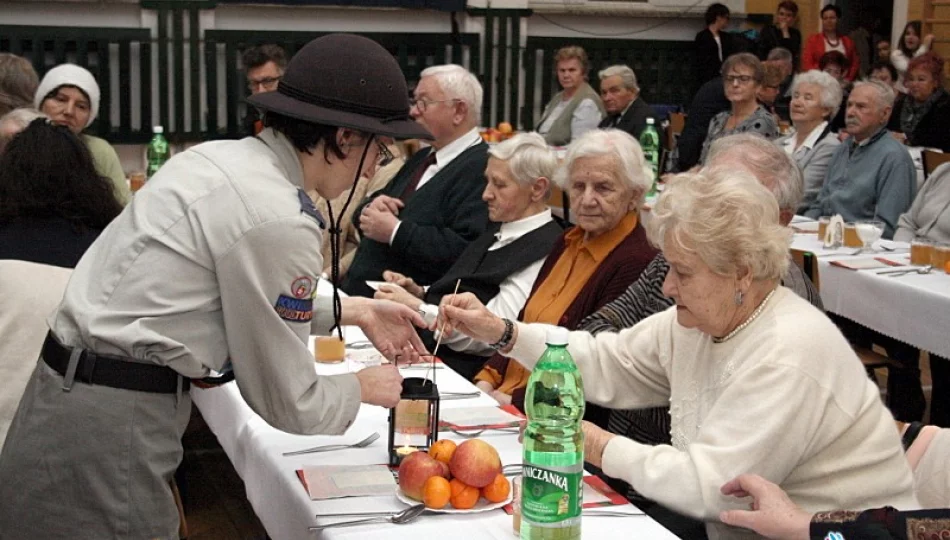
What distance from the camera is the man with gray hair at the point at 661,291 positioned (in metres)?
2.84

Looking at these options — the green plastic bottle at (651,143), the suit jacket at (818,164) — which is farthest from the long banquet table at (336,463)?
the green plastic bottle at (651,143)

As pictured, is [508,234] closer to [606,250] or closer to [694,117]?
[606,250]

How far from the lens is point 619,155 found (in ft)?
11.6

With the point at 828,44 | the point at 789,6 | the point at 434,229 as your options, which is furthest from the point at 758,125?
the point at 789,6

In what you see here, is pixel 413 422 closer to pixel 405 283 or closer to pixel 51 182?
pixel 51 182

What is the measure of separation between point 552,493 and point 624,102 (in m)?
6.97

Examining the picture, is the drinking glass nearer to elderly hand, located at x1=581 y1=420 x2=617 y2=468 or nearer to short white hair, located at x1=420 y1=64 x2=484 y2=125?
short white hair, located at x1=420 y1=64 x2=484 y2=125

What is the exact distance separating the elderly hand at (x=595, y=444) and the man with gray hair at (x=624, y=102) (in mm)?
6067

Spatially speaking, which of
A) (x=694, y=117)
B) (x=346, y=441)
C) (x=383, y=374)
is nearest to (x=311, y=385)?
(x=383, y=374)

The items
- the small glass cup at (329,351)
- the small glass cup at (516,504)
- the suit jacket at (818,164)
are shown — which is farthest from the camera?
the suit jacket at (818,164)

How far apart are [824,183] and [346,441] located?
4.42m

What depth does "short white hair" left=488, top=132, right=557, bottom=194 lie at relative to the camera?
3.97 m

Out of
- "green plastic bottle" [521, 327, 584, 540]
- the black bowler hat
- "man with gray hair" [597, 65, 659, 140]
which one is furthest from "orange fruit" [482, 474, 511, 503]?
"man with gray hair" [597, 65, 659, 140]

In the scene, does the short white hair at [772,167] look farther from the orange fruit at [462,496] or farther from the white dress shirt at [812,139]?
the white dress shirt at [812,139]
